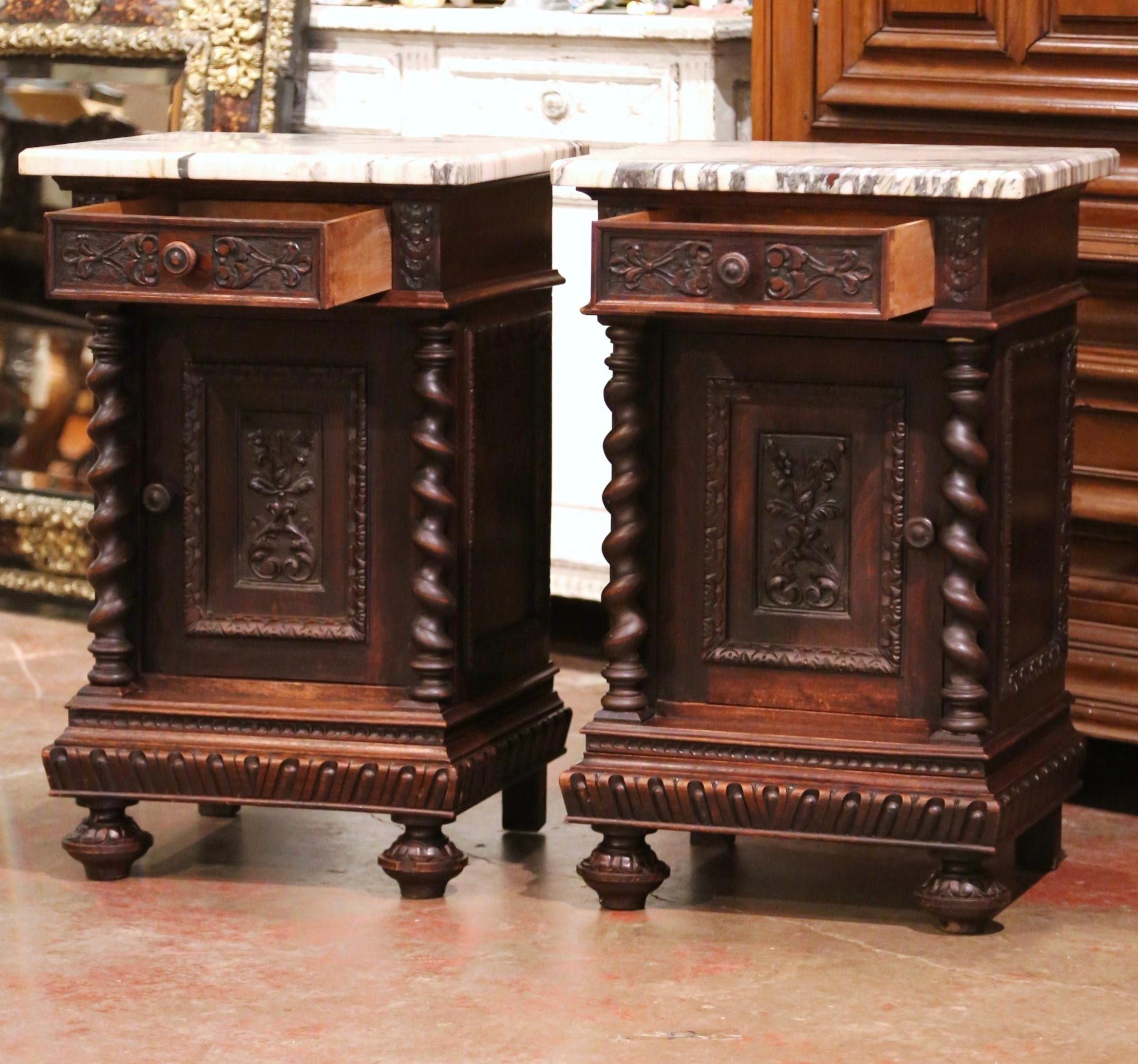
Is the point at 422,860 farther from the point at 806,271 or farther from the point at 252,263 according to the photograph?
the point at 806,271

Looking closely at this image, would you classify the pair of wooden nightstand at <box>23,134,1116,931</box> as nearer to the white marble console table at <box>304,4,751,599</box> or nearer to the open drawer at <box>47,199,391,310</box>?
the open drawer at <box>47,199,391,310</box>

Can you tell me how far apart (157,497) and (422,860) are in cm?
62

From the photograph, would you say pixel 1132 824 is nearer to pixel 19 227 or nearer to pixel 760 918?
pixel 760 918

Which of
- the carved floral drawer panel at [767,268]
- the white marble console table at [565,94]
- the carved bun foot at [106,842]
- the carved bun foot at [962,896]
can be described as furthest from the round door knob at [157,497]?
the white marble console table at [565,94]

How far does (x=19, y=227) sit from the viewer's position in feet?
16.5

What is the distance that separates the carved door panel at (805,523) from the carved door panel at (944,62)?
819 mm

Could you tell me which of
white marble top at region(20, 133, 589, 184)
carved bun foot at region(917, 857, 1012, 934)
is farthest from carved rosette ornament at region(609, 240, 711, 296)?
carved bun foot at region(917, 857, 1012, 934)

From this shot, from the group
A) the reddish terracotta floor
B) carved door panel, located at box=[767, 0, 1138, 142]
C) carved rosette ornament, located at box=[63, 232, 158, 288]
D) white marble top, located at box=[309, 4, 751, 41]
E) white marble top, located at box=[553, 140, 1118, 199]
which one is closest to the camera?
the reddish terracotta floor

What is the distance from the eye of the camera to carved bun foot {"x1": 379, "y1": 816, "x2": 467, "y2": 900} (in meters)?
3.11

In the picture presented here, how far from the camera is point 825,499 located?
296cm

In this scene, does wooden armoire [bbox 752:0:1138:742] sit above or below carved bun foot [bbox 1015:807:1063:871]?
above

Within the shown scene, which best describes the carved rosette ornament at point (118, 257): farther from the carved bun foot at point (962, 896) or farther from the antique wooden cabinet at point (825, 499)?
the carved bun foot at point (962, 896)

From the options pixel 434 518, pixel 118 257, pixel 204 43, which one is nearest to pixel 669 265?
pixel 434 518

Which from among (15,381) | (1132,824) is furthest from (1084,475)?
(15,381)
